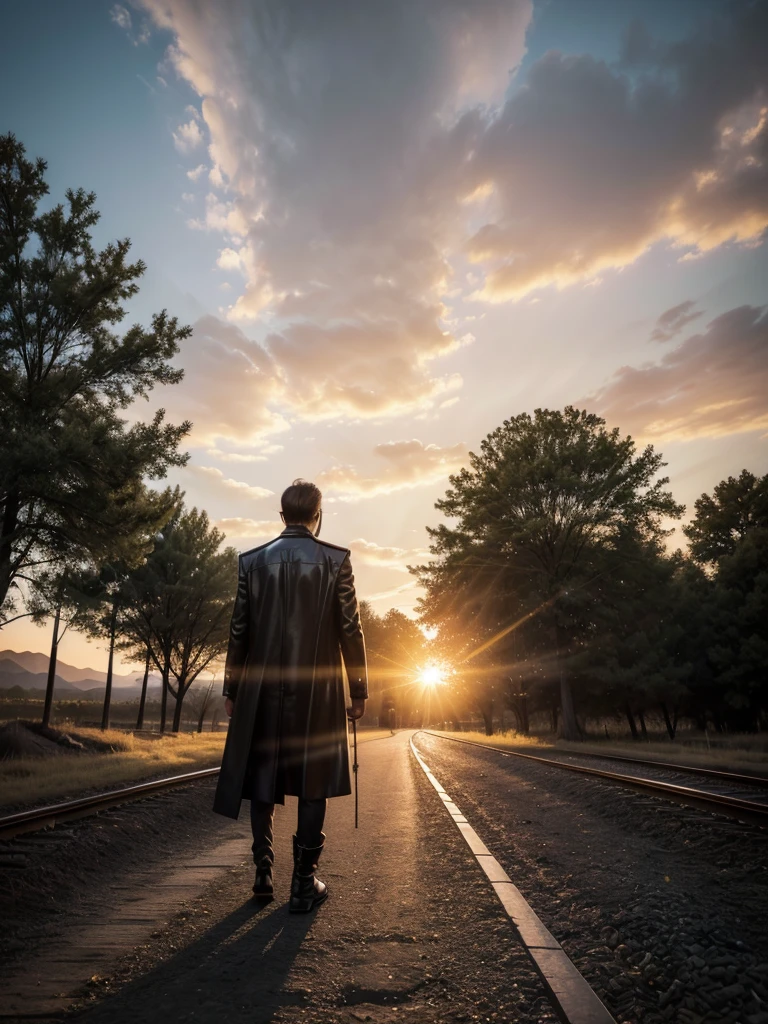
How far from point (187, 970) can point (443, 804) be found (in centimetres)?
525

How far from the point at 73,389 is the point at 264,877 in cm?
1434

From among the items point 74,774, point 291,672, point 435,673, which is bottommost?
point 74,774

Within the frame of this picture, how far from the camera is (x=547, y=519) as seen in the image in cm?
2381

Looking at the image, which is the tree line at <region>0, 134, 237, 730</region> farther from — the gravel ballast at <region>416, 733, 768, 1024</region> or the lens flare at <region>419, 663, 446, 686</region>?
the lens flare at <region>419, 663, 446, 686</region>

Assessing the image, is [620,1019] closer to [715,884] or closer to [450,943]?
[450,943]

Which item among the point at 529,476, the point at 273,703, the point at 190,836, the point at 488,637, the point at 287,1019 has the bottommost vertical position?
the point at 190,836

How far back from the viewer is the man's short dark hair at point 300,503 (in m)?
3.84

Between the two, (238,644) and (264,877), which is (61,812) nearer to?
(264,877)

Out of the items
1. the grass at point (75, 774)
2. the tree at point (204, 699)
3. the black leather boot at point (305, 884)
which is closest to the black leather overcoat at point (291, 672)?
the black leather boot at point (305, 884)

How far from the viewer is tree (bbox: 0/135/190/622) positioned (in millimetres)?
13500

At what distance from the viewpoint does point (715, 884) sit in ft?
11.7

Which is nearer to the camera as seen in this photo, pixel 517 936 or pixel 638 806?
pixel 517 936

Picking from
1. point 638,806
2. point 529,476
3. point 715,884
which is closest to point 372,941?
point 715,884

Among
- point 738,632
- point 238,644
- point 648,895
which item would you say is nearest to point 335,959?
point 238,644
